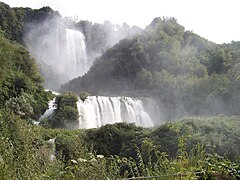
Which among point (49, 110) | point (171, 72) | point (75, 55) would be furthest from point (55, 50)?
point (49, 110)

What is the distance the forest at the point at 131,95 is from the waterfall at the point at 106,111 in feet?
1.94

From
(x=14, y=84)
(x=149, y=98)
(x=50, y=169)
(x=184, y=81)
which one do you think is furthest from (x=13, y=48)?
(x=50, y=169)

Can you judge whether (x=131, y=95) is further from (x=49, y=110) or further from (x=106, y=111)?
(x=49, y=110)

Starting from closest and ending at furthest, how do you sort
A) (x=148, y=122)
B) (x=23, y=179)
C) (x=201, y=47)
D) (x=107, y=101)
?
1. (x=23, y=179)
2. (x=107, y=101)
3. (x=148, y=122)
4. (x=201, y=47)

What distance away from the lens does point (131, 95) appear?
24.5m

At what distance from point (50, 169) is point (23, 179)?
14.2 inches

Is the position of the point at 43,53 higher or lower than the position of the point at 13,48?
higher

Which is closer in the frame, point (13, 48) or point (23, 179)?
point (23, 179)

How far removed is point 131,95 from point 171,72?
11.9 feet

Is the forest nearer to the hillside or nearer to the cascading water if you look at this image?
the hillside

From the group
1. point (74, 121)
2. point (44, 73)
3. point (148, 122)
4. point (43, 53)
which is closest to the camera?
point (74, 121)

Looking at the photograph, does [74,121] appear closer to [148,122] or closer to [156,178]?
[148,122]

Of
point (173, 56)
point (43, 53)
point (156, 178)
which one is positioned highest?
point (43, 53)

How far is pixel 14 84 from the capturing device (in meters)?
19.2
